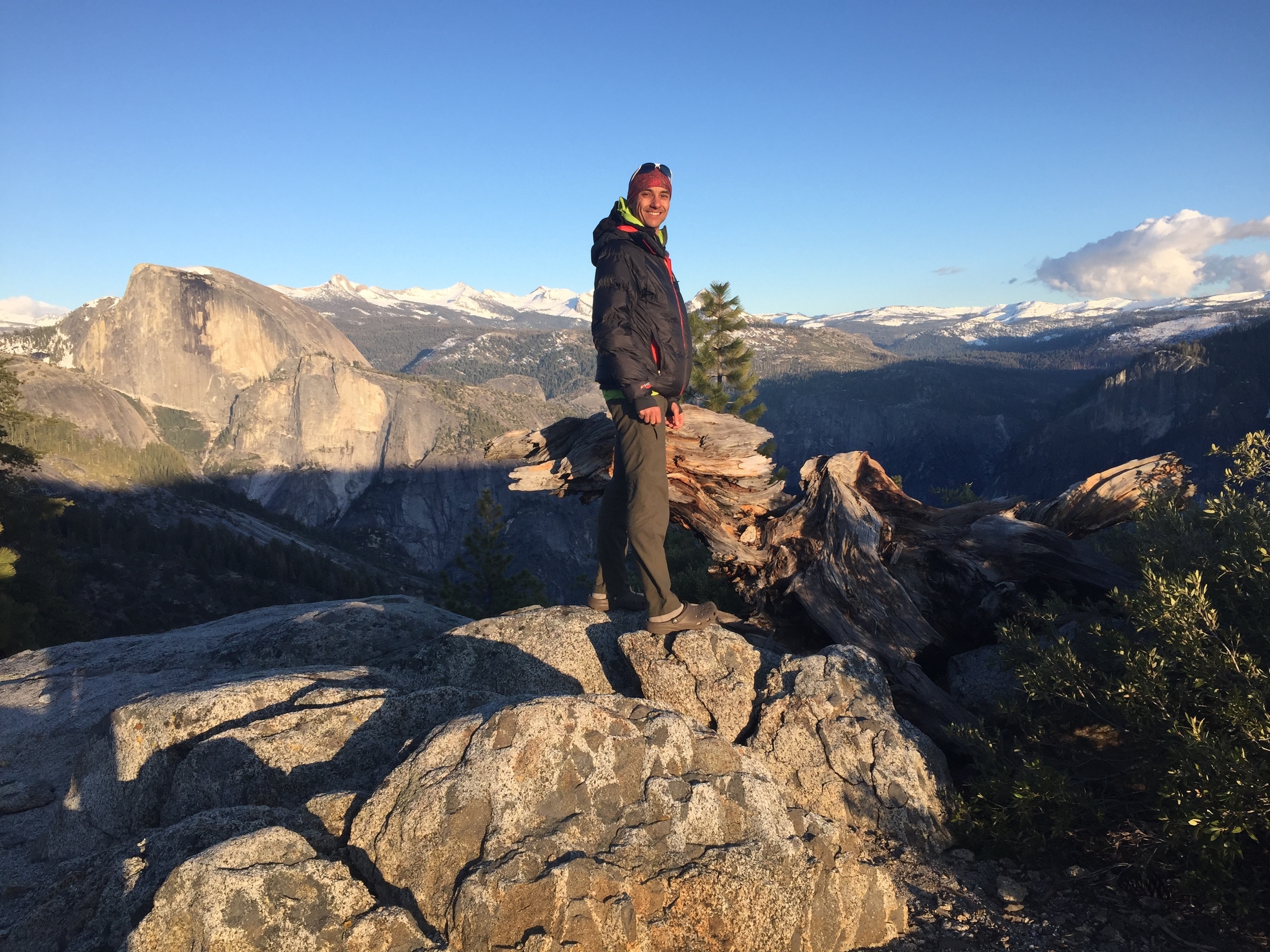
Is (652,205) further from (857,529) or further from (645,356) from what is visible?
(857,529)

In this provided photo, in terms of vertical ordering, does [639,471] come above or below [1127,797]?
above

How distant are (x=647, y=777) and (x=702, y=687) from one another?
1738 mm

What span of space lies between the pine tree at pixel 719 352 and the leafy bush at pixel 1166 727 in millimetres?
28098

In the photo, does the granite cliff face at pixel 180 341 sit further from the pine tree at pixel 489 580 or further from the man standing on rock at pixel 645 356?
the man standing on rock at pixel 645 356

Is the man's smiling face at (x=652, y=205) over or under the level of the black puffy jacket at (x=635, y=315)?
over

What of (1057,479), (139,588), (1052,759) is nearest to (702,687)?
(1052,759)

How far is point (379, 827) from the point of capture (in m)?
3.81

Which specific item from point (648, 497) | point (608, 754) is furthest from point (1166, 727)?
point (648, 497)

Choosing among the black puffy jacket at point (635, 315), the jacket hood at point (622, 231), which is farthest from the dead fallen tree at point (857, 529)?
the jacket hood at point (622, 231)

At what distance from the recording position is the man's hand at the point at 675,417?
23.8 feet

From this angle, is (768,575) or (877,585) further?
(768,575)

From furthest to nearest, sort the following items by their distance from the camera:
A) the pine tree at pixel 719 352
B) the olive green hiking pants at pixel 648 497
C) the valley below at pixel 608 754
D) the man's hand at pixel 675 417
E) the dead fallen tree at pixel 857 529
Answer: the pine tree at pixel 719 352
the dead fallen tree at pixel 857 529
the man's hand at pixel 675 417
the olive green hiking pants at pixel 648 497
the valley below at pixel 608 754

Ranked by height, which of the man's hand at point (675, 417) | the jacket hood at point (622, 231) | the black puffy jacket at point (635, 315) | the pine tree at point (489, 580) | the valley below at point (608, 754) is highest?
the jacket hood at point (622, 231)

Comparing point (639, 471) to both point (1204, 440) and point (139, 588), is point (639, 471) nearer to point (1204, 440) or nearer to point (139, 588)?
point (139, 588)
